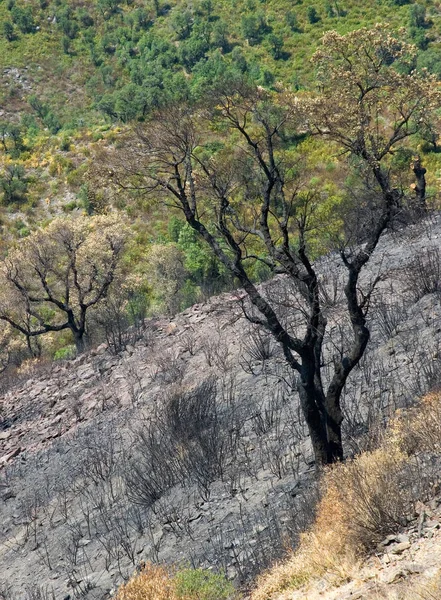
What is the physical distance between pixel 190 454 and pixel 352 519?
15.9 ft

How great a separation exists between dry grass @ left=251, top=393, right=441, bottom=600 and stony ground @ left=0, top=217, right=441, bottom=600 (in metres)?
0.36

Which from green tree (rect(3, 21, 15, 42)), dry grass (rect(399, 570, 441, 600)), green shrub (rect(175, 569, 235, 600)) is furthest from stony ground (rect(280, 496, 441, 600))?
green tree (rect(3, 21, 15, 42))

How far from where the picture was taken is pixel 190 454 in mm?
10625

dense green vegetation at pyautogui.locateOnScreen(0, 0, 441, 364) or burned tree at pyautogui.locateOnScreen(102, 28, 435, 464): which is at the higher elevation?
dense green vegetation at pyautogui.locateOnScreen(0, 0, 441, 364)

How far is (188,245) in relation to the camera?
1325 inches

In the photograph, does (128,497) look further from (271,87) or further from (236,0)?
(236,0)

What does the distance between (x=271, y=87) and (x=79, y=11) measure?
46.7m

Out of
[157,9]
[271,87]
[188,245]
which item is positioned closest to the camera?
[188,245]

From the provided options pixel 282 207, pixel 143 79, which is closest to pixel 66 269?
pixel 282 207

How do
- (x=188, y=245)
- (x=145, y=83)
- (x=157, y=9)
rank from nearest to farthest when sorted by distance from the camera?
(x=188, y=245) → (x=145, y=83) → (x=157, y=9)

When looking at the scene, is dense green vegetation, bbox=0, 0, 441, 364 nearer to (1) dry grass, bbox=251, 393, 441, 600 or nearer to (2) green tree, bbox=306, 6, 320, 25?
(2) green tree, bbox=306, 6, 320, 25

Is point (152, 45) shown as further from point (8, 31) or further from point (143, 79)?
point (8, 31)

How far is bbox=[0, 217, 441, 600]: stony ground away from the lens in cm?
842

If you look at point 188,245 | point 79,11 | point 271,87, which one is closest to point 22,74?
point 79,11
